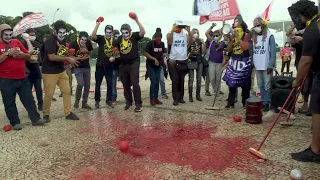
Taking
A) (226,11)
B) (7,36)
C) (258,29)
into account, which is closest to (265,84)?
(258,29)

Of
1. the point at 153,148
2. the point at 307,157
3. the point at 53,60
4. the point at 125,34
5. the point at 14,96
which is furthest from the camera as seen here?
the point at 125,34

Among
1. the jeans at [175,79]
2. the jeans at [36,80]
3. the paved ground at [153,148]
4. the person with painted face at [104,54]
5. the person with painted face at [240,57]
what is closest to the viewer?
the paved ground at [153,148]

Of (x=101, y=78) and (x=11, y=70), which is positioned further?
(x=101, y=78)

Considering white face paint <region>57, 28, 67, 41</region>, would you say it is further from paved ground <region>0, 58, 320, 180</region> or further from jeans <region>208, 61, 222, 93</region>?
jeans <region>208, 61, 222, 93</region>

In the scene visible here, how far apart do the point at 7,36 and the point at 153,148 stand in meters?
3.39

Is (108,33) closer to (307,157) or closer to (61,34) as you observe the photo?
(61,34)

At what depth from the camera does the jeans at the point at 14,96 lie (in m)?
5.48

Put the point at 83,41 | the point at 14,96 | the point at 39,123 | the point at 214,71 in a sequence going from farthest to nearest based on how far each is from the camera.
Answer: the point at 214,71
the point at 83,41
the point at 39,123
the point at 14,96

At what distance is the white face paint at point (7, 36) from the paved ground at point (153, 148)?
1.63 meters

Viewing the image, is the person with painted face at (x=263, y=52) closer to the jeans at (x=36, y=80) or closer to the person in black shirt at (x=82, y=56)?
the person in black shirt at (x=82, y=56)

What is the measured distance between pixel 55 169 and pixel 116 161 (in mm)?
724

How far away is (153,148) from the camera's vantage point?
4332mm

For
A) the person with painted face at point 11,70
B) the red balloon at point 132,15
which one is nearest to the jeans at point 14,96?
the person with painted face at point 11,70

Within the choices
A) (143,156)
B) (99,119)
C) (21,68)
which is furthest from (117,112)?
(143,156)
